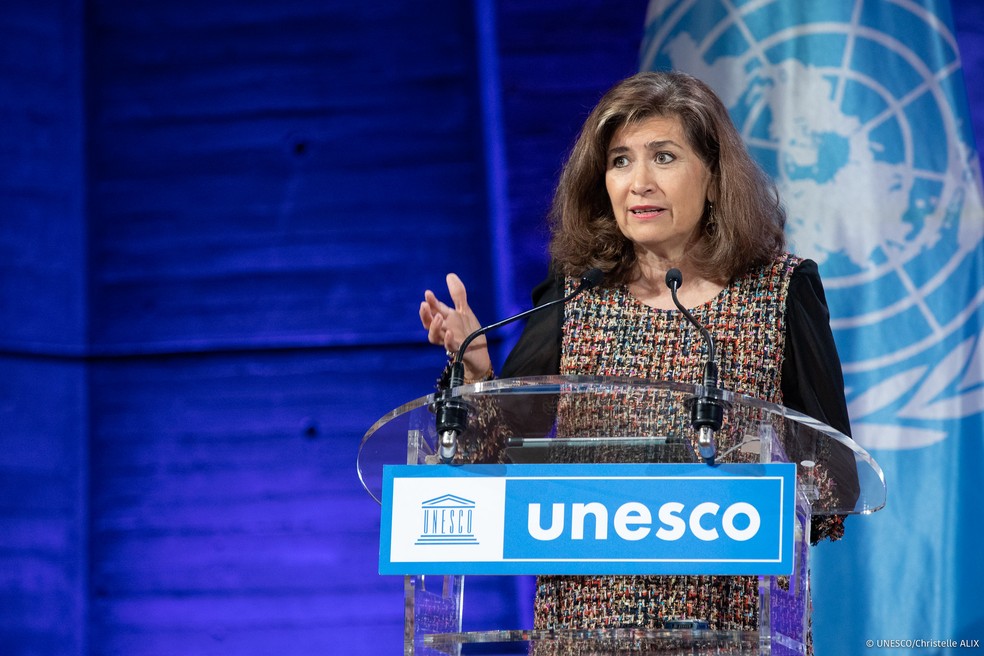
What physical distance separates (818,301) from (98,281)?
6.39 ft

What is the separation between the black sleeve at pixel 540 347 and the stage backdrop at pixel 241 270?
0.94m

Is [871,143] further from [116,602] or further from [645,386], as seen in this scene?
[116,602]

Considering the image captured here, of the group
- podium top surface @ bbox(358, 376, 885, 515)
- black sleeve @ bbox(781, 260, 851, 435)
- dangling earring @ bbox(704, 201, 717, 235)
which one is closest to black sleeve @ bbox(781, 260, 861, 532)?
black sleeve @ bbox(781, 260, 851, 435)

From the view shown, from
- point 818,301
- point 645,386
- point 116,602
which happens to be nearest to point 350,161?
point 116,602

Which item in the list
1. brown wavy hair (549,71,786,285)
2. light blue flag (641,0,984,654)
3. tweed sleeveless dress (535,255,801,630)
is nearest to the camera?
tweed sleeveless dress (535,255,801,630)

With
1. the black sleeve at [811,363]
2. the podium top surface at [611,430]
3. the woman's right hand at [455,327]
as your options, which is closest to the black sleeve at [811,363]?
the black sleeve at [811,363]

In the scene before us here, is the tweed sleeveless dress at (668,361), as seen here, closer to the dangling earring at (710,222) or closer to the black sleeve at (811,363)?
the black sleeve at (811,363)

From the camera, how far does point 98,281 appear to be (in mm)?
3232

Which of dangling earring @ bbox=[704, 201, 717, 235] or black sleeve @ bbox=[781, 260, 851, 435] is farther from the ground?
dangling earring @ bbox=[704, 201, 717, 235]

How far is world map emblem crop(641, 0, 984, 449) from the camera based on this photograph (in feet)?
8.54

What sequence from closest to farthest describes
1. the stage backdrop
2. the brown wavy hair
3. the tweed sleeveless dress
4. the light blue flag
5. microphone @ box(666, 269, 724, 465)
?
microphone @ box(666, 269, 724, 465)
the tweed sleeveless dress
the brown wavy hair
the light blue flag
the stage backdrop

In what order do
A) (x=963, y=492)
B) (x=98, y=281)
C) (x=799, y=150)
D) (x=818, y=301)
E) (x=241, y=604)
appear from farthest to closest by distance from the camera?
1. (x=98, y=281)
2. (x=241, y=604)
3. (x=799, y=150)
4. (x=963, y=492)
5. (x=818, y=301)

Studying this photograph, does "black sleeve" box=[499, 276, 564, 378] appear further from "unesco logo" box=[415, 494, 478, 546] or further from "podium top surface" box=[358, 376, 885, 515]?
"unesco logo" box=[415, 494, 478, 546]

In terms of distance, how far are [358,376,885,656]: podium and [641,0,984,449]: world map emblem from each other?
114 centimetres
